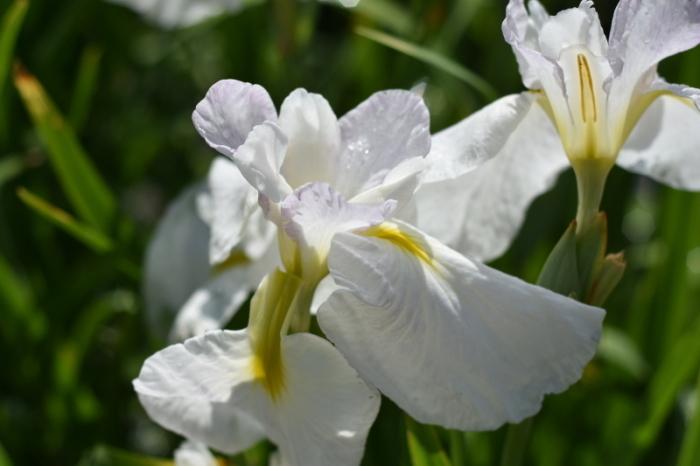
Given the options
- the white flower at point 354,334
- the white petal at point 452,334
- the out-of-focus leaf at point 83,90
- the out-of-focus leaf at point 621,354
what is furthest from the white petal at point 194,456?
the out-of-focus leaf at point 83,90

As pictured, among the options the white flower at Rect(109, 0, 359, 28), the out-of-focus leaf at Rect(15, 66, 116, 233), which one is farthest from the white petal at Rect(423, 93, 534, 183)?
the white flower at Rect(109, 0, 359, 28)

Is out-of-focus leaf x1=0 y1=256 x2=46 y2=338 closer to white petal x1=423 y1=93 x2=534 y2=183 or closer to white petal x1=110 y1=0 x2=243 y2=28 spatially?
white petal x1=110 y1=0 x2=243 y2=28

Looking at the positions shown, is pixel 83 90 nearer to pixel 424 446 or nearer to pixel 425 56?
pixel 425 56

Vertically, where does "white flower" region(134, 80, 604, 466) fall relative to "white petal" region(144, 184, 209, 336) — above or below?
above

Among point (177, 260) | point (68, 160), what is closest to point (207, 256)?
point (177, 260)

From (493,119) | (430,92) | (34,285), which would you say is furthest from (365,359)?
(430,92)

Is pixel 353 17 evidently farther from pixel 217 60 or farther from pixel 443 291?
pixel 443 291

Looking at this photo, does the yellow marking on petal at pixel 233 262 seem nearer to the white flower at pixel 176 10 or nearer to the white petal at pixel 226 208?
the white petal at pixel 226 208
